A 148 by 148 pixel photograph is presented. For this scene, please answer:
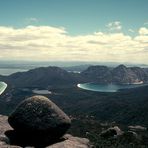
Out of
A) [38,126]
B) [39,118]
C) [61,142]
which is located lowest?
[61,142]

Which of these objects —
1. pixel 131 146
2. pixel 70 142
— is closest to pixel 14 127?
pixel 70 142

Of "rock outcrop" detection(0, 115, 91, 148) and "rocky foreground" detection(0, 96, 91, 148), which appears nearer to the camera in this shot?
"rock outcrop" detection(0, 115, 91, 148)

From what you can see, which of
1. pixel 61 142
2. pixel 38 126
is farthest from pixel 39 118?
pixel 61 142

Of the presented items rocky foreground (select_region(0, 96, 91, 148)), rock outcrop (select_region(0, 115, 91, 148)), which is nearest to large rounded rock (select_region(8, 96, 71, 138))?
rocky foreground (select_region(0, 96, 91, 148))

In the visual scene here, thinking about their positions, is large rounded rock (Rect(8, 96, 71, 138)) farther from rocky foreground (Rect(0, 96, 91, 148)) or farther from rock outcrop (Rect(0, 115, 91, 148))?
rock outcrop (Rect(0, 115, 91, 148))

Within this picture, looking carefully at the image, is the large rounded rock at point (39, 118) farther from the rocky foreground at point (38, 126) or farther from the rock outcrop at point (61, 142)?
the rock outcrop at point (61, 142)

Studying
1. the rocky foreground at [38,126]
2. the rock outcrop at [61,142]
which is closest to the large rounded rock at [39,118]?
the rocky foreground at [38,126]

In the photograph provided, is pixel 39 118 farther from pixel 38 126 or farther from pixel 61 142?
pixel 61 142

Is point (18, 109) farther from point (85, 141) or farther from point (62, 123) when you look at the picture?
point (85, 141)
